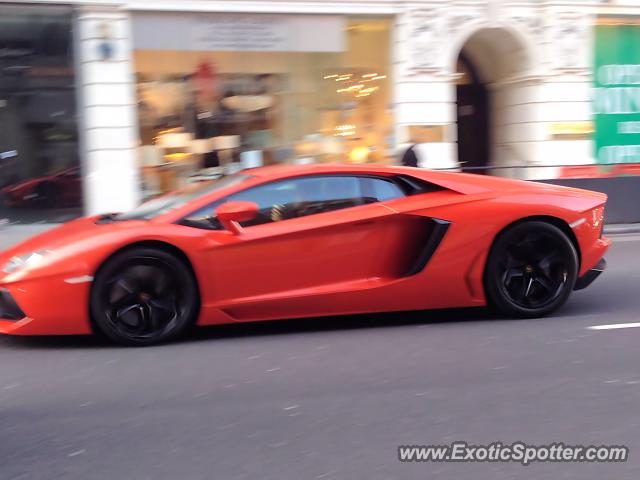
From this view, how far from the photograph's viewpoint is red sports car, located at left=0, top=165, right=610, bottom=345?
531 centimetres

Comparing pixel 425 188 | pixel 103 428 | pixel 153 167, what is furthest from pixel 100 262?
pixel 153 167

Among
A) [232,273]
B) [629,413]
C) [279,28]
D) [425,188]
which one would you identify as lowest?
[629,413]

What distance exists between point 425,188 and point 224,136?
8.55m

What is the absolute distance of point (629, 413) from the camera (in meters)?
4.10

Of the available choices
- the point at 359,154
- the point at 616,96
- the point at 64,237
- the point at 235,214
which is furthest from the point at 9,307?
the point at 616,96

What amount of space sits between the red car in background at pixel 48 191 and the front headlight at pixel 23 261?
7.97 meters

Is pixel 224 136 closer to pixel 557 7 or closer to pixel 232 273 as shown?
pixel 557 7

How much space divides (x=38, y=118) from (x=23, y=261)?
843 cm

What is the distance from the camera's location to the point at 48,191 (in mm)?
13141

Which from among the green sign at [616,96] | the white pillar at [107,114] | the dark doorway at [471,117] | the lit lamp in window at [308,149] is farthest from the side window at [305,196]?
the dark doorway at [471,117]

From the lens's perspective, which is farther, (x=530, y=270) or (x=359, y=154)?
(x=359, y=154)

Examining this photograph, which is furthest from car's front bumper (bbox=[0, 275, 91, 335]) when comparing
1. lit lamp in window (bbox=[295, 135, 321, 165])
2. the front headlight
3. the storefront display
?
lit lamp in window (bbox=[295, 135, 321, 165])

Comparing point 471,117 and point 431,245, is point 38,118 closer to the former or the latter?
point 471,117

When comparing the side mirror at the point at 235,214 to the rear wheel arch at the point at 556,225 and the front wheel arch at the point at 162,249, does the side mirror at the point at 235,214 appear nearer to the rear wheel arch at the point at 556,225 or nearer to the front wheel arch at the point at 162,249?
the front wheel arch at the point at 162,249
